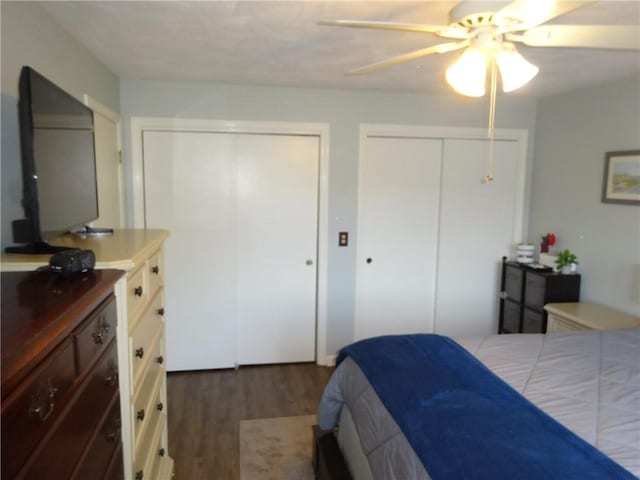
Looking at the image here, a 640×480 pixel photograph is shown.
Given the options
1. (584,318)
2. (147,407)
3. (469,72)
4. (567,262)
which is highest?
(469,72)

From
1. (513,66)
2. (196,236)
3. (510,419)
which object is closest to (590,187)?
(513,66)

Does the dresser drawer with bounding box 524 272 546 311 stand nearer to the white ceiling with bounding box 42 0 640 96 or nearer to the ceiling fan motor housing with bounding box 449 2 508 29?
the white ceiling with bounding box 42 0 640 96

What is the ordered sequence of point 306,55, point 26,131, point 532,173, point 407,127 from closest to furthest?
point 26,131 < point 306,55 < point 407,127 < point 532,173

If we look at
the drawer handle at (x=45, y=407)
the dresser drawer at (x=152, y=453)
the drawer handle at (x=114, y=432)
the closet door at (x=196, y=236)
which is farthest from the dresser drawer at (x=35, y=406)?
the closet door at (x=196, y=236)

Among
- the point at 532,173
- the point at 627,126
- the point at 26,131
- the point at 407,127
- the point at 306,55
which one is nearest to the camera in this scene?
the point at 26,131

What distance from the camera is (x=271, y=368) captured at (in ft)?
11.8

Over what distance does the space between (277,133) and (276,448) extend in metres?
2.19

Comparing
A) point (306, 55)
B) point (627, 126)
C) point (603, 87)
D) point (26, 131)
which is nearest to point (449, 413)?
point (26, 131)

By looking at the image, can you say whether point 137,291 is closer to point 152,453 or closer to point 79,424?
point 79,424

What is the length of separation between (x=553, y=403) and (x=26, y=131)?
6.31 ft

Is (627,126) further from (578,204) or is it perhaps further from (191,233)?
(191,233)

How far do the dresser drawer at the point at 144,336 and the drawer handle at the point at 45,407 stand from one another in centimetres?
62

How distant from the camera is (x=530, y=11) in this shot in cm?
133

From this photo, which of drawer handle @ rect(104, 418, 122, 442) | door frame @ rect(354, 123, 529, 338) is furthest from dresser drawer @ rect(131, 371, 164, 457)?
door frame @ rect(354, 123, 529, 338)
